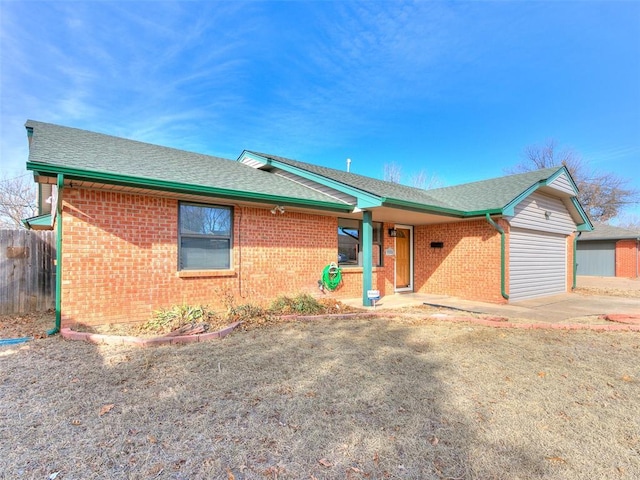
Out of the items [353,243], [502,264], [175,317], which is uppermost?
[353,243]

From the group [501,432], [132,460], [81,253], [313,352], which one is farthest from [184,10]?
[501,432]

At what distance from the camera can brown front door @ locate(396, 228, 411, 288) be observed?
11.8m

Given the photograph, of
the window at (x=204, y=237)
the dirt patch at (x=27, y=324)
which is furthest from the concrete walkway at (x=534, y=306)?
the dirt patch at (x=27, y=324)

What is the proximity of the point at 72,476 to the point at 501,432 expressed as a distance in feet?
10.9

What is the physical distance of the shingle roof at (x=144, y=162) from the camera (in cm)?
589

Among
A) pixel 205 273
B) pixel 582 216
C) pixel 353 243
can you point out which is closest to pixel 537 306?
pixel 353 243

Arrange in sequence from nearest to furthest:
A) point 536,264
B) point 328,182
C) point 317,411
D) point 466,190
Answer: point 317,411
point 328,182
point 536,264
point 466,190

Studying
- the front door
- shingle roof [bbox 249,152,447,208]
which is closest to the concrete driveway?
the front door

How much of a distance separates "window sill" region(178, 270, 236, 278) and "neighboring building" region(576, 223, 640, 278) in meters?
26.5

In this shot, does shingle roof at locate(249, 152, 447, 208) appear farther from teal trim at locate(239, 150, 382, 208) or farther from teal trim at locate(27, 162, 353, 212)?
teal trim at locate(27, 162, 353, 212)

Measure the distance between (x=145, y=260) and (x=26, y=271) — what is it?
3633mm

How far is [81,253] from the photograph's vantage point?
5.71 meters

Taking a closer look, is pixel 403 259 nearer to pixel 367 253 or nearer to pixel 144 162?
pixel 367 253

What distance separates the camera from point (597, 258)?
24.0 m
